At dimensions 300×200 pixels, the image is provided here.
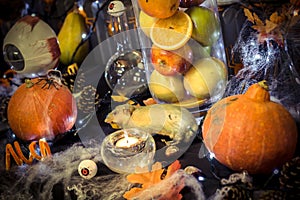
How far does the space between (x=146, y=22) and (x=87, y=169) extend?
0.28 metres

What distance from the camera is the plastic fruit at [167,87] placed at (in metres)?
0.75

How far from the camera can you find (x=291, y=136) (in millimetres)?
553

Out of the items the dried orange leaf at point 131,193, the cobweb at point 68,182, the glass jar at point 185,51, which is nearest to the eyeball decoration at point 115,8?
the glass jar at point 185,51

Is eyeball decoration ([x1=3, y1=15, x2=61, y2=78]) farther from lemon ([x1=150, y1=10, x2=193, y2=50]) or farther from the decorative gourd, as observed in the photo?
the decorative gourd

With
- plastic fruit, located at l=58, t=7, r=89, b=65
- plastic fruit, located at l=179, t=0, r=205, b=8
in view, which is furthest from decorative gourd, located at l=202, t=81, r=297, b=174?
plastic fruit, located at l=58, t=7, r=89, b=65

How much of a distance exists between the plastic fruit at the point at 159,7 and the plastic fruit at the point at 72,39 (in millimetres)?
395

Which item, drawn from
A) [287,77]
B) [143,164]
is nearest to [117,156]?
[143,164]

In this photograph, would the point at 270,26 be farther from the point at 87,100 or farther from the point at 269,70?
the point at 87,100

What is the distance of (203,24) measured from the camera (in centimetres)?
71

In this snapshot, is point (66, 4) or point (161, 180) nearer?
point (161, 180)

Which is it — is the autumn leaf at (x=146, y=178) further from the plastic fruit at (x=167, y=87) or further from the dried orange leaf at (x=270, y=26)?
the dried orange leaf at (x=270, y=26)

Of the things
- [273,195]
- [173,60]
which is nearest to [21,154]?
[173,60]

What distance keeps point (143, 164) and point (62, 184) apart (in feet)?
Answer: 0.40

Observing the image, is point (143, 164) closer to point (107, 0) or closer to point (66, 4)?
point (107, 0)
